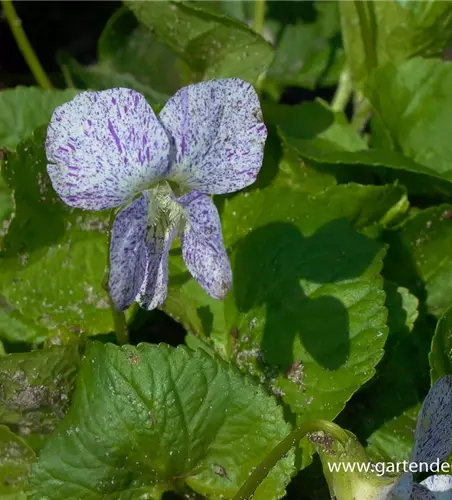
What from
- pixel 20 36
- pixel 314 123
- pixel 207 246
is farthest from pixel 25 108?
pixel 207 246

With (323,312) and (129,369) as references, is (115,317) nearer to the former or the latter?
(129,369)

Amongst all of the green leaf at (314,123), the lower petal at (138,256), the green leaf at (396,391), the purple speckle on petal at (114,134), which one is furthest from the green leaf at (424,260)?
the purple speckle on petal at (114,134)

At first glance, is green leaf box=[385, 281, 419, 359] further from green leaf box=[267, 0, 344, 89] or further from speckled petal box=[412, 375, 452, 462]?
green leaf box=[267, 0, 344, 89]

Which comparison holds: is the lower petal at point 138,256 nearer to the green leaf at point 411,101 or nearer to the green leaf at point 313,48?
the green leaf at point 411,101

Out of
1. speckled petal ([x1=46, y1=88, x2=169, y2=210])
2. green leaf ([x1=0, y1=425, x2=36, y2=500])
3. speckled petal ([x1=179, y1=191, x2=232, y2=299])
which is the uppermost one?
speckled petal ([x1=46, y1=88, x2=169, y2=210])

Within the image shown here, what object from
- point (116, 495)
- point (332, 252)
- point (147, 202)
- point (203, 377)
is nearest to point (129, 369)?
point (203, 377)

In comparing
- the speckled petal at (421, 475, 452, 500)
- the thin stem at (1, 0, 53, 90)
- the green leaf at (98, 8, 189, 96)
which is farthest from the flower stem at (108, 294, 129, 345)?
the green leaf at (98, 8, 189, 96)

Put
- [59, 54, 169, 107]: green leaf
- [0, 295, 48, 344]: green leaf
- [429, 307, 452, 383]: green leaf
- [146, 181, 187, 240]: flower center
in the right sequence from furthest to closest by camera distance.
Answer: [59, 54, 169, 107]: green leaf < [0, 295, 48, 344]: green leaf < [429, 307, 452, 383]: green leaf < [146, 181, 187, 240]: flower center

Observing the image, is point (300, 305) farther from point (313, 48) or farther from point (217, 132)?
point (313, 48)
